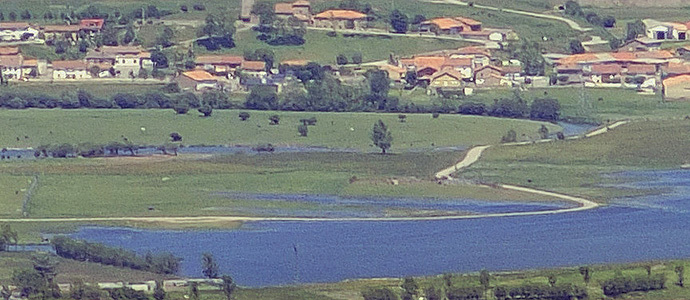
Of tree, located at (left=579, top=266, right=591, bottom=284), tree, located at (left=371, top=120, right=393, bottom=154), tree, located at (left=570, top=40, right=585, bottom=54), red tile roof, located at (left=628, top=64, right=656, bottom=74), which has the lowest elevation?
tree, located at (left=570, top=40, right=585, bottom=54)

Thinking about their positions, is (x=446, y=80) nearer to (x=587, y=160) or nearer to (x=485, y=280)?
(x=587, y=160)

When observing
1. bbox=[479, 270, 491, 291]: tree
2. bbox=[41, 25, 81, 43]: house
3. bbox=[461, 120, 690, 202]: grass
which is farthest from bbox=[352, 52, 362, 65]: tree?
bbox=[479, 270, 491, 291]: tree

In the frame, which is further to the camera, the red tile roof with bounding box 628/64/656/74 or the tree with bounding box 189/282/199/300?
the red tile roof with bounding box 628/64/656/74

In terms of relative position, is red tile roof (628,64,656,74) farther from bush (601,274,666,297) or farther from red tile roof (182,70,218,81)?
bush (601,274,666,297)

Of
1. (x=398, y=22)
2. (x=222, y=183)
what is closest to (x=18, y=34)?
(x=398, y=22)

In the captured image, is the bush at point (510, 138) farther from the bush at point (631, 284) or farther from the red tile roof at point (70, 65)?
the bush at point (631, 284)

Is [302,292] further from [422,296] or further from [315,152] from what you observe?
[315,152]

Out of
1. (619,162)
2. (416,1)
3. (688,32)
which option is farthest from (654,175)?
(416,1)

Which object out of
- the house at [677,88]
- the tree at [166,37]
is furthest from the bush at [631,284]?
the tree at [166,37]
